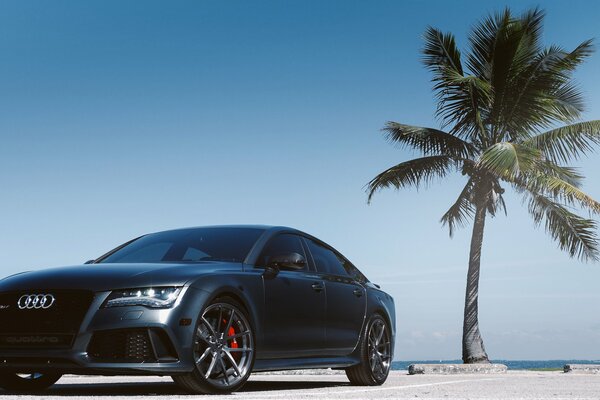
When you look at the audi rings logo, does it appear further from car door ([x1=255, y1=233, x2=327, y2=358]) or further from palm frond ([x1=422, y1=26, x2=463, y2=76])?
palm frond ([x1=422, y1=26, x2=463, y2=76])

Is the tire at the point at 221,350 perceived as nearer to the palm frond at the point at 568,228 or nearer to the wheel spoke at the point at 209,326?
the wheel spoke at the point at 209,326

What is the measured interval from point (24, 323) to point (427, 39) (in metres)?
21.5

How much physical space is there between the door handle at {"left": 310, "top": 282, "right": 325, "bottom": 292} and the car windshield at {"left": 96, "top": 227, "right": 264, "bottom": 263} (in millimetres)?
751

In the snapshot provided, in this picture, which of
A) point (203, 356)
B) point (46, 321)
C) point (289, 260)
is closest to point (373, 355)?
point (289, 260)

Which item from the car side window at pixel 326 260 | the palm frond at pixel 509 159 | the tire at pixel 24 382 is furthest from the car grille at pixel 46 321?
the palm frond at pixel 509 159

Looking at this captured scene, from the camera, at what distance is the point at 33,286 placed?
6742mm

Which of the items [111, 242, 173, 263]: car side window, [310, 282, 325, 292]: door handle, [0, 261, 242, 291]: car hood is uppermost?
[111, 242, 173, 263]: car side window

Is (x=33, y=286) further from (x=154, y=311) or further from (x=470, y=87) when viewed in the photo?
(x=470, y=87)

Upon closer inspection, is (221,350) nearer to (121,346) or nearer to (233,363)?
(233,363)

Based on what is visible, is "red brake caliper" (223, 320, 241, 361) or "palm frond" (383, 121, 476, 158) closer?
"red brake caliper" (223, 320, 241, 361)

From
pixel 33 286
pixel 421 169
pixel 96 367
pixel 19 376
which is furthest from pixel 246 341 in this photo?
pixel 421 169

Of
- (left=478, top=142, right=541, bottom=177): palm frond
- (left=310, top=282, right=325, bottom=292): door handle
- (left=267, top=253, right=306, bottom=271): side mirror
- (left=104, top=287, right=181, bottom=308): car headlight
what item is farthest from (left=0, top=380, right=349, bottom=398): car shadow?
(left=478, top=142, right=541, bottom=177): palm frond

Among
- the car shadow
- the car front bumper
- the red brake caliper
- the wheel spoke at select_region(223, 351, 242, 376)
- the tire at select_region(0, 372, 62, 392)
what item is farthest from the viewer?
the tire at select_region(0, 372, 62, 392)

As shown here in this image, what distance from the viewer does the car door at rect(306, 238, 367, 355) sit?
8.58m
